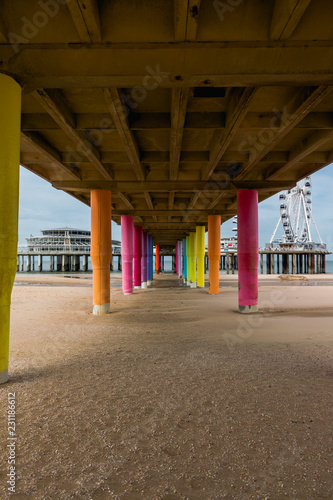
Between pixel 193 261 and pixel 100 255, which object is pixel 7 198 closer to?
pixel 100 255

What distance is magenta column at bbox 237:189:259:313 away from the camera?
11.9 metres

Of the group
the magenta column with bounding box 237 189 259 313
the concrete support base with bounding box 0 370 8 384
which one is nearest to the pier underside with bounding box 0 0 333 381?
the concrete support base with bounding box 0 370 8 384

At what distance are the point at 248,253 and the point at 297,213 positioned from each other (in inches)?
2542

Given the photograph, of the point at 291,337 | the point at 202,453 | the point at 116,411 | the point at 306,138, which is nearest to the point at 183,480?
the point at 202,453

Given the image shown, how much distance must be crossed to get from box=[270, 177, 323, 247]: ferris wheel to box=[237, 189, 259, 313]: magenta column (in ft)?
205

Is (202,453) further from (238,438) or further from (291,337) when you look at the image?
(291,337)

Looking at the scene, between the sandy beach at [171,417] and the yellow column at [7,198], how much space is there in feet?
3.29

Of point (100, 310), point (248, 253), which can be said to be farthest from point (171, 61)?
point (100, 310)

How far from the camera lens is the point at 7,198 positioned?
4.57m

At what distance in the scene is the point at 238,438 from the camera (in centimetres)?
321

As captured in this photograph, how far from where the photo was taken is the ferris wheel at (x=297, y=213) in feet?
228

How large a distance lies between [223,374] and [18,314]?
29.4 feet

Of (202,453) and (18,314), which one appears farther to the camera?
(18,314)

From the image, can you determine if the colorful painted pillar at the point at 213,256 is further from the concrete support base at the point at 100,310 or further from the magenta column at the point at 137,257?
the concrete support base at the point at 100,310
